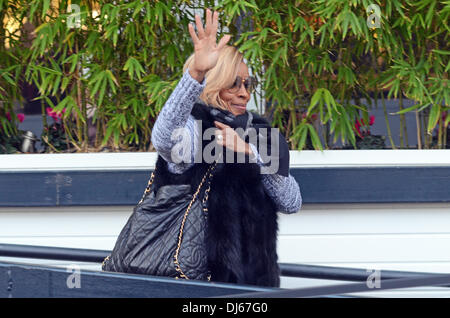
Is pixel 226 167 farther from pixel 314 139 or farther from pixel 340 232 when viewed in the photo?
pixel 340 232

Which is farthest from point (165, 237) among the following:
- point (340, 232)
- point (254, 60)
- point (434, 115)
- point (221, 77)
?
point (434, 115)

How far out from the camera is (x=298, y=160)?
11.9 feet

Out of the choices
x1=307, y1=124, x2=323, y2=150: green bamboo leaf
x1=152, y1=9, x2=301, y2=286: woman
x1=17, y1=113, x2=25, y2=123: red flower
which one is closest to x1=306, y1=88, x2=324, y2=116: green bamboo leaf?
x1=307, y1=124, x2=323, y2=150: green bamboo leaf

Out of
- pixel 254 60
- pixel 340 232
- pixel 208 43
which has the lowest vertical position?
pixel 340 232

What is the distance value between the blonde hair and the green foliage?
0.94 metres

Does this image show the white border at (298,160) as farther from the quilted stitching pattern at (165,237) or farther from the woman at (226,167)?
the quilted stitching pattern at (165,237)

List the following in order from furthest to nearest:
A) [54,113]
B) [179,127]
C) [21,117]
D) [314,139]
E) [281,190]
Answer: [21,117]
[54,113]
[314,139]
[281,190]
[179,127]

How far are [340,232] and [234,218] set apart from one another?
1.60 m

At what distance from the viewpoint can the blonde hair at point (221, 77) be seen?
238 centimetres

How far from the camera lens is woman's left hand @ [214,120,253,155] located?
2.18 m

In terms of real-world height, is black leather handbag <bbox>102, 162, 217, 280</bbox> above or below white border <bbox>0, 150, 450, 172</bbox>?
below

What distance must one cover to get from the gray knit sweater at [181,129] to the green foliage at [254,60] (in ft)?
3.76

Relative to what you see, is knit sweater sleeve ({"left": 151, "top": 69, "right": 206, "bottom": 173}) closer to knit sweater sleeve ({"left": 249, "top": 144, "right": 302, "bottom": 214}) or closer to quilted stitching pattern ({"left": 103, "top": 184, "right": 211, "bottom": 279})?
quilted stitching pattern ({"left": 103, "top": 184, "right": 211, "bottom": 279})
